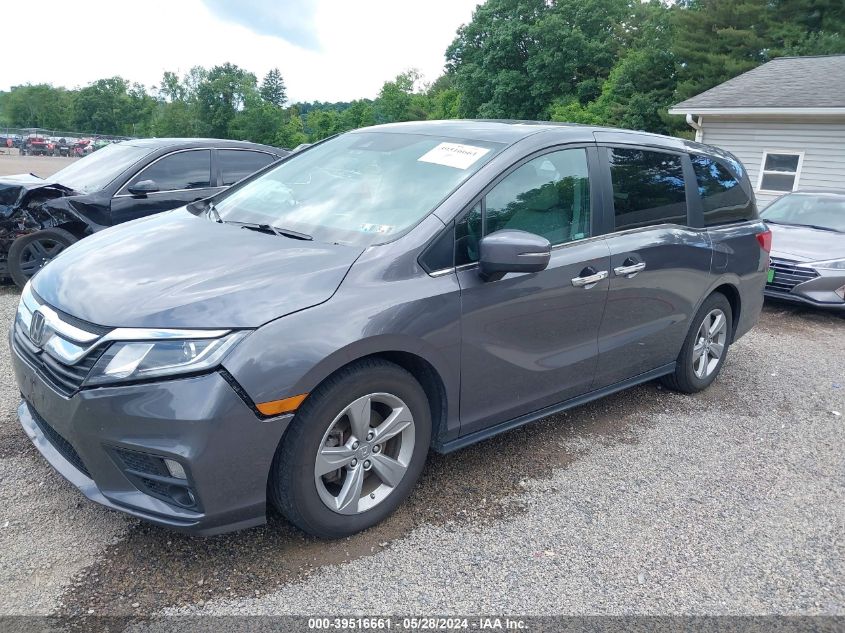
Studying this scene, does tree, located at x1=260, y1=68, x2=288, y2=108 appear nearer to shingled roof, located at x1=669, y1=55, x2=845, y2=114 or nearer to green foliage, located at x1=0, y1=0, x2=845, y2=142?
green foliage, located at x1=0, y1=0, x2=845, y2=142

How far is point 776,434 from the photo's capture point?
13.9 ft

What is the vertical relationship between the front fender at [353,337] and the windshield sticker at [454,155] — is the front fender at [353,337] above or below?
below

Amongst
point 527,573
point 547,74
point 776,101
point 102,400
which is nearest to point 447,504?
point 527,573

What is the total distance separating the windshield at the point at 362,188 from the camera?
120 inches

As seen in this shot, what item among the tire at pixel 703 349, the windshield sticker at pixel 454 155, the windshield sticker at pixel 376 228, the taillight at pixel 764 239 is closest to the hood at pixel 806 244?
the taillight at pixel 764 239

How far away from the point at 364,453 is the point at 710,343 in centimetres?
311

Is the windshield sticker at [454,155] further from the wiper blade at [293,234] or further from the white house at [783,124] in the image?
the white house at [783,124]

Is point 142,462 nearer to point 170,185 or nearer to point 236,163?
point 170,185

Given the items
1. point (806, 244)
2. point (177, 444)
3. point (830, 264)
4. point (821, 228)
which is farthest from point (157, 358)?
point (821, 228)

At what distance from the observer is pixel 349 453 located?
2.68 m

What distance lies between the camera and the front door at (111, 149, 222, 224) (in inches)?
261

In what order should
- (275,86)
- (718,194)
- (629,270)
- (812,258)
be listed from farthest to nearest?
(275,86), (812,258), (718,194), (629,270)

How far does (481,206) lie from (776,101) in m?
14.8

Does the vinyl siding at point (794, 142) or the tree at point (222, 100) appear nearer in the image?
the vinyl siding at point (794, 142)
